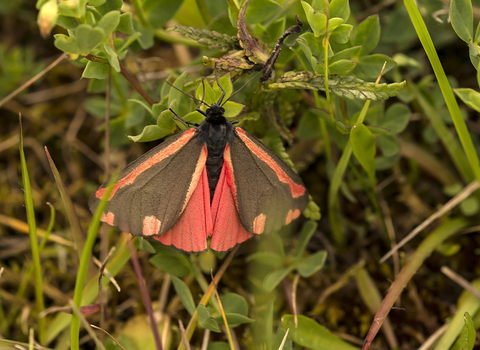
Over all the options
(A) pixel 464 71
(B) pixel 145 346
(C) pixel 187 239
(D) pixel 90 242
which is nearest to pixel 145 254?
(B) pixel 145 346

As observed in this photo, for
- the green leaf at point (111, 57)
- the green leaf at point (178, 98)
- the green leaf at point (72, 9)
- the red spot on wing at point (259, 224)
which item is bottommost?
the red spot on wing at point (259, 224)

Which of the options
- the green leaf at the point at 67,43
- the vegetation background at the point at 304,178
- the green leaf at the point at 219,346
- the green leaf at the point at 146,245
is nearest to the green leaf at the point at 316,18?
the vegetation background at the point at 304,178

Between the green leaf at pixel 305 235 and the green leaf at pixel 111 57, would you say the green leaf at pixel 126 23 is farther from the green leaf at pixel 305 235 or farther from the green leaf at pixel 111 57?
the green leaf at pixel 305 235

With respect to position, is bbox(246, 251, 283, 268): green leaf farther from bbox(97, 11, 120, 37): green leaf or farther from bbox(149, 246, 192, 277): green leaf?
bbox(97, 11, 120, 37): green leaf

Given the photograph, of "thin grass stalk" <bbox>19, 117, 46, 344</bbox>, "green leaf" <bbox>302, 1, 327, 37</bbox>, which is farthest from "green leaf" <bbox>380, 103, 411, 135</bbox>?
"thin grass stalk" <bbox>19, 117, 46, 344</bbox>

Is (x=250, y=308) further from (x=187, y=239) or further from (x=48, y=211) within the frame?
(x=48, y=211)

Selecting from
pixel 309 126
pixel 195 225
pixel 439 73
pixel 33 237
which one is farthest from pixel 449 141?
pixel 33 237

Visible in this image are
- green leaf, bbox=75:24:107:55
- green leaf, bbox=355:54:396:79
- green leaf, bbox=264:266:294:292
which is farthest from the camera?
green leaf, bbox=264:266:294:292
